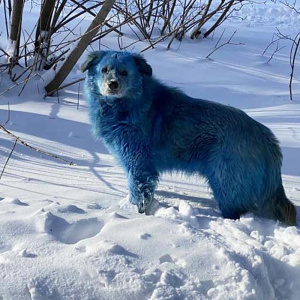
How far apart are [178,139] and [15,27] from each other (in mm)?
4639

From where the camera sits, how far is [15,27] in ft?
23.6

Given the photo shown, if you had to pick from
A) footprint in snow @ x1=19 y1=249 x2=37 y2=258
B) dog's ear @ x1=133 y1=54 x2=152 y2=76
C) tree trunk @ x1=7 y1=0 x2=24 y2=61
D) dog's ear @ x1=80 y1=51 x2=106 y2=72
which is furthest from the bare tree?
footprint in snow @ x1=19 y1=249 x2=37 y2=258

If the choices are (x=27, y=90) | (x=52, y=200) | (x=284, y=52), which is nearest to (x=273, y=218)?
(x=52, y=200)

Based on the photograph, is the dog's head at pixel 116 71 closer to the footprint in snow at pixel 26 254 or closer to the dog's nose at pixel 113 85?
the dog's nose at pixel 113 85

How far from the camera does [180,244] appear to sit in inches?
101

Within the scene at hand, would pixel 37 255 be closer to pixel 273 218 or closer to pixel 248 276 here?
pixel 248 276

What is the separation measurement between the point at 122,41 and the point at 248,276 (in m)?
7.87

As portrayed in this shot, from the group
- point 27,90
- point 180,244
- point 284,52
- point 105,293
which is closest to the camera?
point 105,293

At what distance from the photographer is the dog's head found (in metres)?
3.34

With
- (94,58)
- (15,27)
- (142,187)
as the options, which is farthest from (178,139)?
(15,27)

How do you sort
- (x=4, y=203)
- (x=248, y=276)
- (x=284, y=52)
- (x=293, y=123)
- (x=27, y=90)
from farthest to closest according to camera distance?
(x=284, y=52)
(x=27, y=90)
(x=293, y=123)
(x=4, y=203)
(x=248, y=276)

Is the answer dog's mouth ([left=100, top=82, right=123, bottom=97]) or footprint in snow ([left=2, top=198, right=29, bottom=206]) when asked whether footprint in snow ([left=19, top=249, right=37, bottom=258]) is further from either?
Result: dog's mouth ([left=100, top=82, right=123, bottom=97])

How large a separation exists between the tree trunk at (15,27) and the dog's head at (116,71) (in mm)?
3798

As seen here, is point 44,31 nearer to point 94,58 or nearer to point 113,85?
point 94,58
